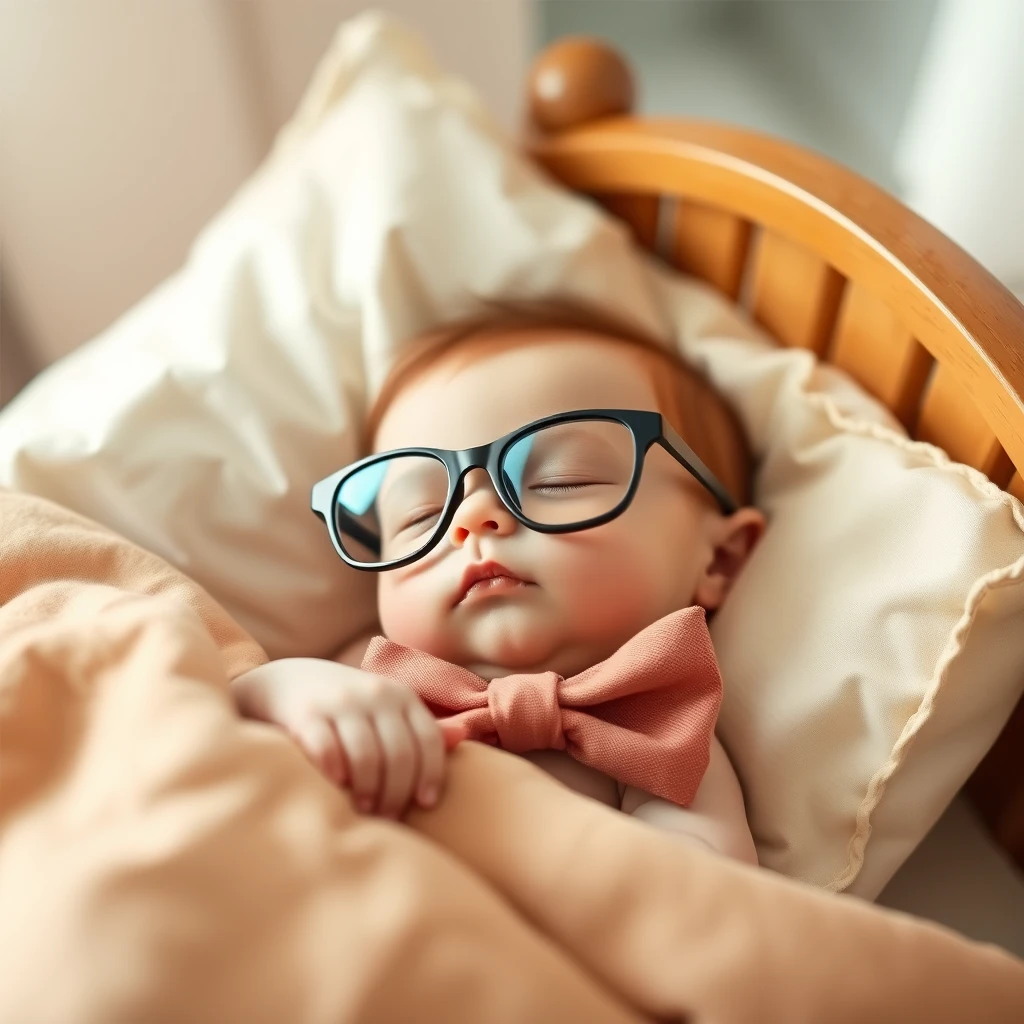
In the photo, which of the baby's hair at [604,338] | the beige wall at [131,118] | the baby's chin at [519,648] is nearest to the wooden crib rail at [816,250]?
the baby's hair at [604,338]

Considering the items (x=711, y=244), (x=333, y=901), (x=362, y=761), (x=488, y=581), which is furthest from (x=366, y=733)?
(x=711, y=244)

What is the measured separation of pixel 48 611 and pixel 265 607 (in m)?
0.31

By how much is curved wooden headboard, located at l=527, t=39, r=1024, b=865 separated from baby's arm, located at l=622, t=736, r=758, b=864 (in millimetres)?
332

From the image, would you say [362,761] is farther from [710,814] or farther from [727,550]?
[727,550]

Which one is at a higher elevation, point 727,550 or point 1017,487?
point 1017,487

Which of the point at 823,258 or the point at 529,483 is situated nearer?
the point at 529,483

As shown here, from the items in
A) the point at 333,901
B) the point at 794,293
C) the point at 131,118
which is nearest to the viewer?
the point at 333,901

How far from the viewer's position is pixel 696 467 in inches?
35.2

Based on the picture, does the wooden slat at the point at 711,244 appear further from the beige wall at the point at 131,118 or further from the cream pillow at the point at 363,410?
the beige wall at the point at 131,118

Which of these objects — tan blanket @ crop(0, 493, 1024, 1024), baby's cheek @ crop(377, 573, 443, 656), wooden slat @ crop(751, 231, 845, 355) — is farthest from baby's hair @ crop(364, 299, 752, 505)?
tan blanket @ crop(0, 493, 1024, 1024)

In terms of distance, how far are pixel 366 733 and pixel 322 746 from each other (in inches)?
1.1

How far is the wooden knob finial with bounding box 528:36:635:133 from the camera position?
3.89ft

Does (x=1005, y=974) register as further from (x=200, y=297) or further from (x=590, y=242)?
(x=200, y=297)

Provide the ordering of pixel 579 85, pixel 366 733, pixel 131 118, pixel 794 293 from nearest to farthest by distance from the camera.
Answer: pixel 366 733, pixel 794 293, pixel 579 85, pixel 131 118
